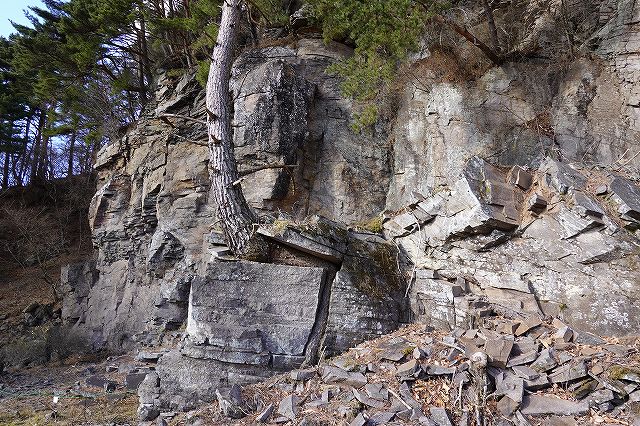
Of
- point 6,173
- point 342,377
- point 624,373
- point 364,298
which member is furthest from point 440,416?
point 6,173

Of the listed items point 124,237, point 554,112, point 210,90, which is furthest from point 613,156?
point 124,237

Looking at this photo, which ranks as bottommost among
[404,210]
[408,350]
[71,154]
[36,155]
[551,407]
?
[551,407]

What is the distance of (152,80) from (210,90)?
11.0m

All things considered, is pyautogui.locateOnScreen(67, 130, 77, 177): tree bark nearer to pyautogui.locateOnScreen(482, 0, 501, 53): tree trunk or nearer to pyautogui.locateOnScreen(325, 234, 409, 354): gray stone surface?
pyautogui.locateOnScreen(325, 234, 409, 354): gray stone surface

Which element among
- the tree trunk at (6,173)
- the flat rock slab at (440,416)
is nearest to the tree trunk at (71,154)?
the tree trunk at (6,173)

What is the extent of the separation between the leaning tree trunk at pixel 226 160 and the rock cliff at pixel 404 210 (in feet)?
1.12

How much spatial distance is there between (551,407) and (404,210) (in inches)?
177

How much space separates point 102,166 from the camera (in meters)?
16.4

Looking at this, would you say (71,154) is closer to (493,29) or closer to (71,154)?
(71,154)

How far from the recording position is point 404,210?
8.35m

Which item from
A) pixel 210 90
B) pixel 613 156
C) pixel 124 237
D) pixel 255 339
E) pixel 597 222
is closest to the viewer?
pixel 597 222

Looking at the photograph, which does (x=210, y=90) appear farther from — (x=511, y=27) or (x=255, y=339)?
(x=511, y=27)

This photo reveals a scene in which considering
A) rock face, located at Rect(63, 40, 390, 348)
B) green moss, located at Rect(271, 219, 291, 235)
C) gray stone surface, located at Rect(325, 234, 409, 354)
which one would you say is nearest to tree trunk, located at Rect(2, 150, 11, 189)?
rock face, located at Rect(63, 40, 390, 348)

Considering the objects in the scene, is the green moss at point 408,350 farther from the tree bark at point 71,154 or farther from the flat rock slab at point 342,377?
the tree bark at point 71,154
